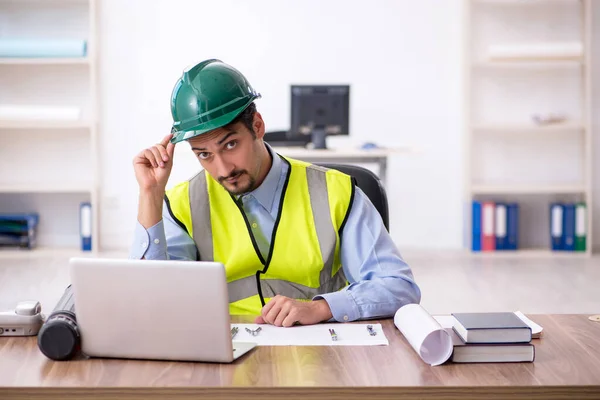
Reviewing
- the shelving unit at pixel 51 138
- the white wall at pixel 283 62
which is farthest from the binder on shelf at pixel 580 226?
the shelving unit at pixel 51 138

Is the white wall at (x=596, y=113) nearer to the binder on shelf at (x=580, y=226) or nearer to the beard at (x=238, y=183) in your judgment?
the binder on shelf at (x=580, y=226)

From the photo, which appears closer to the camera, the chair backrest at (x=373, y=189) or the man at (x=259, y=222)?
the man at (x=259, y=222)

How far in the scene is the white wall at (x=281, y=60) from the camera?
6.31m

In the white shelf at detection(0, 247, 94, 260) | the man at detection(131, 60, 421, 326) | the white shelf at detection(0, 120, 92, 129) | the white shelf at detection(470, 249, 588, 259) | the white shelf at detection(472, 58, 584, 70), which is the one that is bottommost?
the white shelf at detection(470, 249, 588, 259)

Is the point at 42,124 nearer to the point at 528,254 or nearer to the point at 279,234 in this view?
the point at 528,254

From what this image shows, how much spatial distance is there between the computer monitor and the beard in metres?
3.62

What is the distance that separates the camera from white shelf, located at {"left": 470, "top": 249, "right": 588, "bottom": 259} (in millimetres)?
6133

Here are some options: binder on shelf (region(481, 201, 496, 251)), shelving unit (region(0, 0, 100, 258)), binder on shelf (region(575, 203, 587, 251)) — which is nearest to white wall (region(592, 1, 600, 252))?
binder on shelf (region(575, 203, 587, 251))

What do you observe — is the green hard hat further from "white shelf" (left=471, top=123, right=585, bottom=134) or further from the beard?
"white shelf" (left=471, top=123, right=585, bottom=134)

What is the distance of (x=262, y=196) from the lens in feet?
6.95

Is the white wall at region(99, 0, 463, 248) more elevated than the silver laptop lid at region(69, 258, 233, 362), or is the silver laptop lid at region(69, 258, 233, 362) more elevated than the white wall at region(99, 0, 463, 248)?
the white wall at region(99, 0, 463, 248)

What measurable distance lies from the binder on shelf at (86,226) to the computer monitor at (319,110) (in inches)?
64.6

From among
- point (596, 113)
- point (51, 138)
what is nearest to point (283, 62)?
point (51, 138)

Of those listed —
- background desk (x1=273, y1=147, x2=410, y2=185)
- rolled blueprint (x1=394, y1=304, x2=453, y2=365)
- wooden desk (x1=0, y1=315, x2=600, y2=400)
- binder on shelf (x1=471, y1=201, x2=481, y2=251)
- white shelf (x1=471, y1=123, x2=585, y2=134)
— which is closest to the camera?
wooden desk (x1=0, y1=315, x2=600, y2=400)
